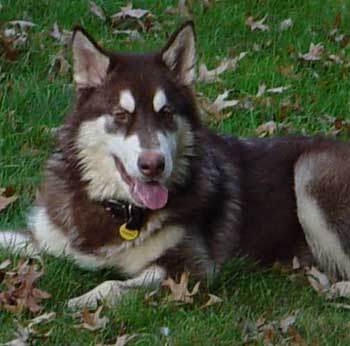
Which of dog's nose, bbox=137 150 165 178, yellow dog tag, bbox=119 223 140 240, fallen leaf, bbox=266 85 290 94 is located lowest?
fallen leaf, bbox=266 85 290 94

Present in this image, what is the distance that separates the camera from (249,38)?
9.62 metres

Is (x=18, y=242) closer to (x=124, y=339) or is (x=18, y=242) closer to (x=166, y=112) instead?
(x=166, y=112)

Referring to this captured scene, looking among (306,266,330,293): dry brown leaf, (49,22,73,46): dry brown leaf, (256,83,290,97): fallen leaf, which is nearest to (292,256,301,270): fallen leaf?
(306,266,330,293): dry brown leaf

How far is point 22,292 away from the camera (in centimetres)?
523

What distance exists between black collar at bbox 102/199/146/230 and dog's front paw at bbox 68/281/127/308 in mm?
413

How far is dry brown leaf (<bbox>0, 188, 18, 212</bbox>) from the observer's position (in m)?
6.40

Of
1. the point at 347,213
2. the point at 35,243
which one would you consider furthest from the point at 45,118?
the point at 347,213

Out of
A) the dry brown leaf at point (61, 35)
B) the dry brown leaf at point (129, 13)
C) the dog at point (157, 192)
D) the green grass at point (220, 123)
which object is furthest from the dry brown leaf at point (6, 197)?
the dry brown leaf at point (129, 13)

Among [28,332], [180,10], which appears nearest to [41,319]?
[28,332]

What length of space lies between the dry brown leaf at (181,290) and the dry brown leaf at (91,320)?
0.45 meters

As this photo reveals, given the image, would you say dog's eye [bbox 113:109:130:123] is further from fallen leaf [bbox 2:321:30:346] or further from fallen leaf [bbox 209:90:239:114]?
fallen leaf [bbox 209:90:239:114]

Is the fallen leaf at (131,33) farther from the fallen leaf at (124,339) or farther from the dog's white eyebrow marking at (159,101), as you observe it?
the fallen leaf at (124,339)

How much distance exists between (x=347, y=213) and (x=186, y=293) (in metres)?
1.26

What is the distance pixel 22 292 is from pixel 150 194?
885 millimetres
